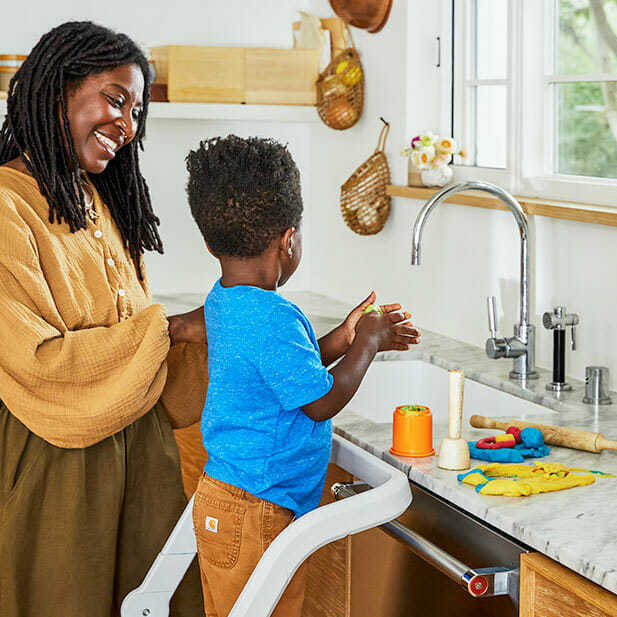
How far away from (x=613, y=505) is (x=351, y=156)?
1.69 meters

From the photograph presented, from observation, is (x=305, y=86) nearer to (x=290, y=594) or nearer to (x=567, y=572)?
(x=290, y=594)

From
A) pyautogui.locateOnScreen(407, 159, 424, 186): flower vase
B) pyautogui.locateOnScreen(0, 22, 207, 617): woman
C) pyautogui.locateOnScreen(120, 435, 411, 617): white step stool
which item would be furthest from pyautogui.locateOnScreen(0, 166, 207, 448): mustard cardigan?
pyautogui.locateOnScreen(407, 159, 424, 186): flower vase

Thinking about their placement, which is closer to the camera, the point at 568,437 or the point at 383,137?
the point at 568,437

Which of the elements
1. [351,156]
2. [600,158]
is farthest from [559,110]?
[351,156]

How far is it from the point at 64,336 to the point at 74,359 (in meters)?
0.04

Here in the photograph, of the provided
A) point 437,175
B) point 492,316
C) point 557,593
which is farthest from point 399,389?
point 557,593

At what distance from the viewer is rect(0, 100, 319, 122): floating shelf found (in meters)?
2.54

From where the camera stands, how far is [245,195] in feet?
4.31

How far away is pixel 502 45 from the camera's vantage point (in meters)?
2.22

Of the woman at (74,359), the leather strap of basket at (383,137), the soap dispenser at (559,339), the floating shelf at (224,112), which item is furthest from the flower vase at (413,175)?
the woman at (74,359)

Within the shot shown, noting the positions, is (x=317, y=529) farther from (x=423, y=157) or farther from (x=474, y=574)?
(x=423, y=157)

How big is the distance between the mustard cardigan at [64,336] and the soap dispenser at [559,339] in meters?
0.71

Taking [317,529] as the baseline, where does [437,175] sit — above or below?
above

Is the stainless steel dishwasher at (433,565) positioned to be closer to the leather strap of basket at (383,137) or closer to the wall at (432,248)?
the wall at (432,248)
